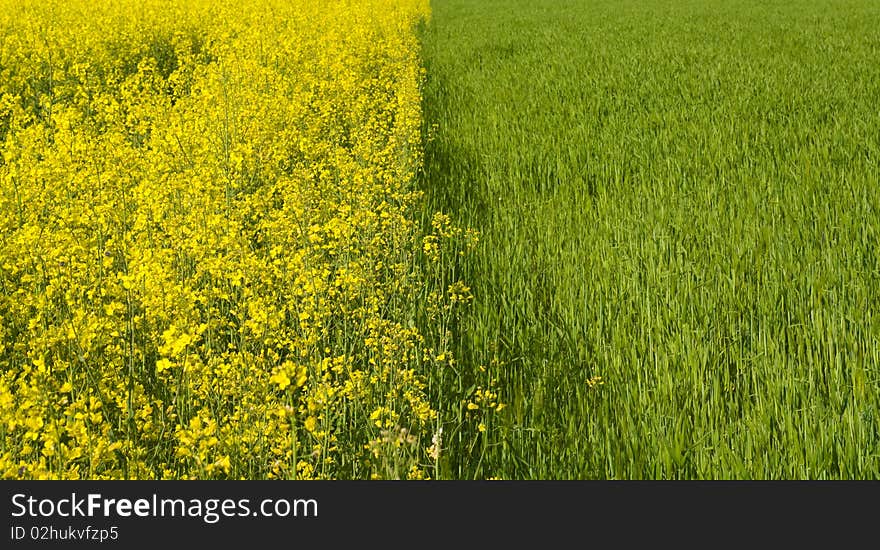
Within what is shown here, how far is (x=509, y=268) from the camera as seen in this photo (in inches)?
167

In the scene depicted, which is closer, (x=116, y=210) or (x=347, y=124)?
(x=116, y=210)

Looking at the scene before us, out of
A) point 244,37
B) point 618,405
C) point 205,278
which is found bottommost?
point 618,405

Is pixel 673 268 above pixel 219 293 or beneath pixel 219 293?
beneath

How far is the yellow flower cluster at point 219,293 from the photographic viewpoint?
7.80 ft

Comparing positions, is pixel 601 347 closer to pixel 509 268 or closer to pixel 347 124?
pixel 509 268

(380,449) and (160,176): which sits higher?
(160,176)

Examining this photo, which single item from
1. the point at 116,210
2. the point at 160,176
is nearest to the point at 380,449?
the point at 116,210

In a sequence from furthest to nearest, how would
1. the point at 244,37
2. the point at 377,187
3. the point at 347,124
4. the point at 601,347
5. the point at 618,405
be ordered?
the point at 244,37 < the point at 347,124 < the point at 377,187 < the point at 601,347 < the point at 618,405

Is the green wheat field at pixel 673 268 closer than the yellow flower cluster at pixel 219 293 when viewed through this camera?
No

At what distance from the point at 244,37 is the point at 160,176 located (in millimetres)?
5853

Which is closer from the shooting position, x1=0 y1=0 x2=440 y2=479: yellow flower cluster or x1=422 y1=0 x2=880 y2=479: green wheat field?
x1=0 y1=0 x2=440 y2=479: yellow flower cluster

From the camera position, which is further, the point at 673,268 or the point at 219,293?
the point at 673,268

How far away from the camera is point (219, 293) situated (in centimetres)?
297

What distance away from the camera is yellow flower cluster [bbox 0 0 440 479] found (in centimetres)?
238
